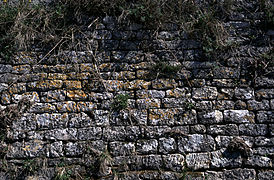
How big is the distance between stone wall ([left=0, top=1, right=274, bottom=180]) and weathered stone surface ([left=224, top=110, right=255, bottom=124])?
0.01m

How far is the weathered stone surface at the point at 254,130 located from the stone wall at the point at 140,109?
0.01m

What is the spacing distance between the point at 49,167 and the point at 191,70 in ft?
7.64

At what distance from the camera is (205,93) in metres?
3.76

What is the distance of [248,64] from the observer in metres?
Result: 3.85

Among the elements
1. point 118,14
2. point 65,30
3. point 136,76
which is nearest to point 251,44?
point 136,76

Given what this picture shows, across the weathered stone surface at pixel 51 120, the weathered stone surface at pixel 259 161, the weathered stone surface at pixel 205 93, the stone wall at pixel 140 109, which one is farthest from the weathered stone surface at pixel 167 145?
the weathered stone surface at pixel 51 120

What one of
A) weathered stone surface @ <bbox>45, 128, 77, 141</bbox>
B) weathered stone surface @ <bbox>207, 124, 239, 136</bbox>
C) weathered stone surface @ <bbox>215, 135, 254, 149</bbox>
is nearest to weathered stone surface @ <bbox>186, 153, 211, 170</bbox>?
weathered stone surface @ <bbox>215, 135, 254, 149</bbox>

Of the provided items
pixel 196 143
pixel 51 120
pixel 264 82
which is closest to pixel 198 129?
pixel 196 143

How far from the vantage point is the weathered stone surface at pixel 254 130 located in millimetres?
3635

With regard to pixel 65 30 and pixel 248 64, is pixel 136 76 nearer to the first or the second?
pixel 65 30

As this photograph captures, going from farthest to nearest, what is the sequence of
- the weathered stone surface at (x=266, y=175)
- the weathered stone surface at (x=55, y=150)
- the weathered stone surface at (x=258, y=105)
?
the weathered stone surface at (x=258, y=105), the weathered stone surface at (x=55, y=150), the weathered stone surface at (x=266, y=175)

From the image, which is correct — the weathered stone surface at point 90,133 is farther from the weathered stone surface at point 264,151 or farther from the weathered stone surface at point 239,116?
the weathered stone surface at point 264,151

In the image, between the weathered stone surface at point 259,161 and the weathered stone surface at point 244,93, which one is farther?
the weathered stone surface at point 244,93

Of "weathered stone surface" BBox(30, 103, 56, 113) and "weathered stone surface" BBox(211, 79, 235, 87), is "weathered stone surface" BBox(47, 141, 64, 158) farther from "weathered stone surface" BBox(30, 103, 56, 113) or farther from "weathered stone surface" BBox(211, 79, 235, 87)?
"weathered stone surface" BBox(211, 79, 235, 87)
